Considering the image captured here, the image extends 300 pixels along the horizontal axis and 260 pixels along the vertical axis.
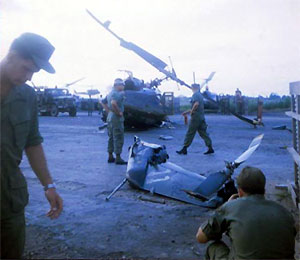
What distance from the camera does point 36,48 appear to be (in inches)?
80.0

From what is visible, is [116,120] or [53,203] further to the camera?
[116,120]

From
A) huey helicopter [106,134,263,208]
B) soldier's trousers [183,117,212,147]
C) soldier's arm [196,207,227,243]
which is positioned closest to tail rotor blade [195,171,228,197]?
huey helicopter [106,134,263,208]

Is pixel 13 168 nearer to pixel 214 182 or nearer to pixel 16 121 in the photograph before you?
pixel 16 121

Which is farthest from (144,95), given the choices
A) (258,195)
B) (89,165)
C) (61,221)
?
(258,195)

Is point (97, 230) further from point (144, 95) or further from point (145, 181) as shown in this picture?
point (144, 95)

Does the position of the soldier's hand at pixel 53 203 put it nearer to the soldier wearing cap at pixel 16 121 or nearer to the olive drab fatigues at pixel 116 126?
the soldier wearing cap at pixel 16 121

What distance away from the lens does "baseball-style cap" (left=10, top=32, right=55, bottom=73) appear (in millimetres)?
2010

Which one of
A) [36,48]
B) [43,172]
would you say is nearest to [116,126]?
[43,172]

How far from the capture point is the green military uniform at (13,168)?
2057mm

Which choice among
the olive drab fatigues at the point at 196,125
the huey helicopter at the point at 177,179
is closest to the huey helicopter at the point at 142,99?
the olive drab fatigues at the point at 196,125

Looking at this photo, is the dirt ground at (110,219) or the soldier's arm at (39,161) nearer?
the soldier's arm at (39,161)

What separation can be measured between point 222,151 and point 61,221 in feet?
21.5

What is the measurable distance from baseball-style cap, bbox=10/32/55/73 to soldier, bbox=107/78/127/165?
620cm

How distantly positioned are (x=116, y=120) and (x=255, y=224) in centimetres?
625
